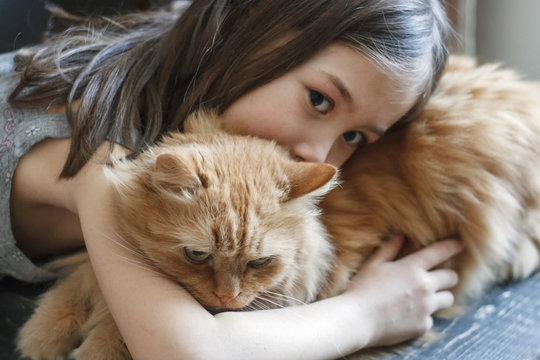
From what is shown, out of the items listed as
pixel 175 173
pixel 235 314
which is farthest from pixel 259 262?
pixel 175 173

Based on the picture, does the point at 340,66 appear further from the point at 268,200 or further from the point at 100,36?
the point at 100,36

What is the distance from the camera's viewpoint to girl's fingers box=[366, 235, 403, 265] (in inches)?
55.9

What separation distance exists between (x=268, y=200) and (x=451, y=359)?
0.60m

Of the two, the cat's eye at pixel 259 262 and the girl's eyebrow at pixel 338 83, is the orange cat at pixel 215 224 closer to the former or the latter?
the cat's eye at pixel 259 262

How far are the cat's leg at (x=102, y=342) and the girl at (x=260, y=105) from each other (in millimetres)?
155

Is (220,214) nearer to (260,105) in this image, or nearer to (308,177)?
(308,177)

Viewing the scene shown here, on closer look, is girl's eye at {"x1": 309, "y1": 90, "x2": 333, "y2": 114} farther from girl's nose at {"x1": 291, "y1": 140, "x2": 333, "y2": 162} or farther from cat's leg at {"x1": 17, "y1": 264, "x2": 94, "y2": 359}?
cat's leg at {"x1": 17, "y1": 264, "x2": 94, "y2": 359}

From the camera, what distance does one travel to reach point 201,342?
3.29 feet

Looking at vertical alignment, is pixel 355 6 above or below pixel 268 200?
above

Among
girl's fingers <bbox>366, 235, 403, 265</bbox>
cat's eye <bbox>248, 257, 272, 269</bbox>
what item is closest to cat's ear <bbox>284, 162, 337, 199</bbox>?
cat's eye <bbox>248, 257, 272, 269</bbox>

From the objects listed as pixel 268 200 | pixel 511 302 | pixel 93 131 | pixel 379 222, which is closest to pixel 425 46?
pixel 379 222

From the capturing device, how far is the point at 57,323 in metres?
1.27

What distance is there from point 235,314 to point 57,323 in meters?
0.50

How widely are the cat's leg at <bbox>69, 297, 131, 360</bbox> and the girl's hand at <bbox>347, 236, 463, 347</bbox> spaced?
1.91ft
